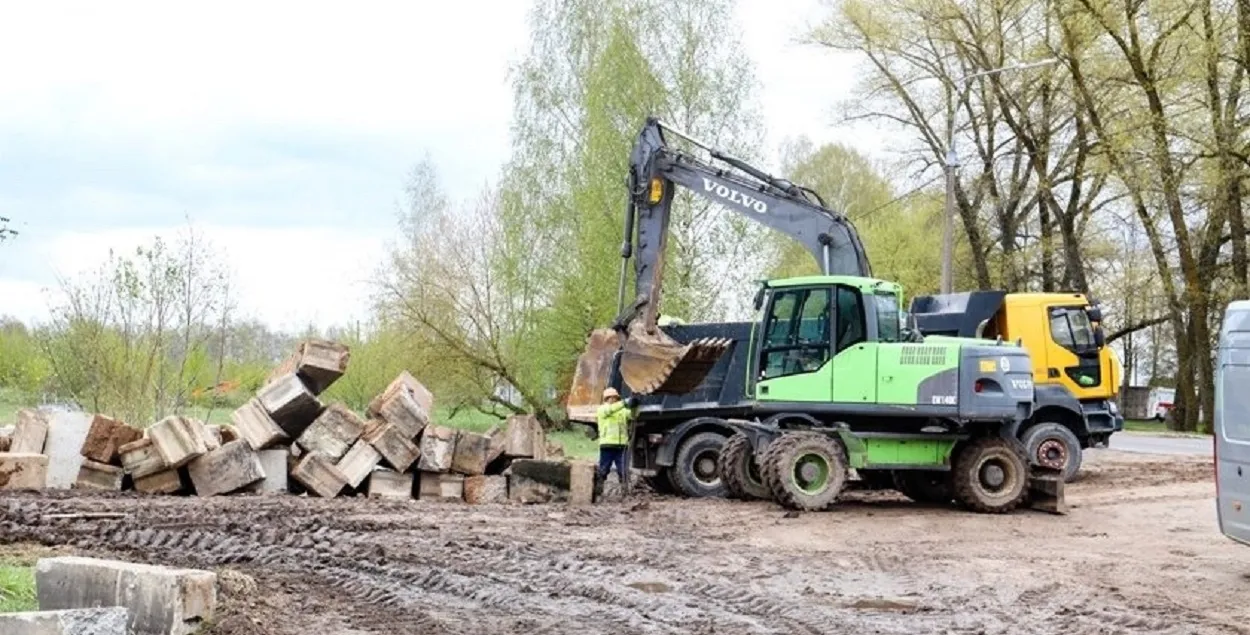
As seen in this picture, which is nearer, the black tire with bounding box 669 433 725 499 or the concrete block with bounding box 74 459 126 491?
the concrete block with bounding box 74 459 126 491

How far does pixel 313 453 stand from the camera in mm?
15820

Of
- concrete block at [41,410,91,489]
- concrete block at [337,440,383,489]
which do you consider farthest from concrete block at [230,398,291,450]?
concrete block at [41,410,91,489]

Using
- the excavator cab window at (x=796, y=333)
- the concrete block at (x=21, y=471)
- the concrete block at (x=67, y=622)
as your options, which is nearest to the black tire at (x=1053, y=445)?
the excavator cab window at (x=796, y=333)

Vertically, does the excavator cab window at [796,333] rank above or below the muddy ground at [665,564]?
above

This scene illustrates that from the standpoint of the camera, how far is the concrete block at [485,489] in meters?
16.8

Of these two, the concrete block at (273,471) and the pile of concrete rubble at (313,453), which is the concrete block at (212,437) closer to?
the pile of concrete rubble at (313,453)

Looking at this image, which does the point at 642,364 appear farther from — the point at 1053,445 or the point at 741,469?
the point at 1053,445

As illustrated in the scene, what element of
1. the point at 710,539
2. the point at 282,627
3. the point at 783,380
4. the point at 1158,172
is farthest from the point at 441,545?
the point at 1158,172

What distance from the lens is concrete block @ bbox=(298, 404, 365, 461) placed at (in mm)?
15891

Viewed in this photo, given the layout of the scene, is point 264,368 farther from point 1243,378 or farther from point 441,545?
point 1243,378

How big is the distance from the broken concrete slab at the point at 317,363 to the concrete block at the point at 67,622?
9686 mm

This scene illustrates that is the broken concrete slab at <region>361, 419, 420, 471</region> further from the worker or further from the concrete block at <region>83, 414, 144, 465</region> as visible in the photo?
the concrete block at <region>83, 414, 144, 465</region>

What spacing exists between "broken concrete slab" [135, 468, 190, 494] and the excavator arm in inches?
217

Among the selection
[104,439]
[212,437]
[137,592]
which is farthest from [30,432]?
[137,592]
